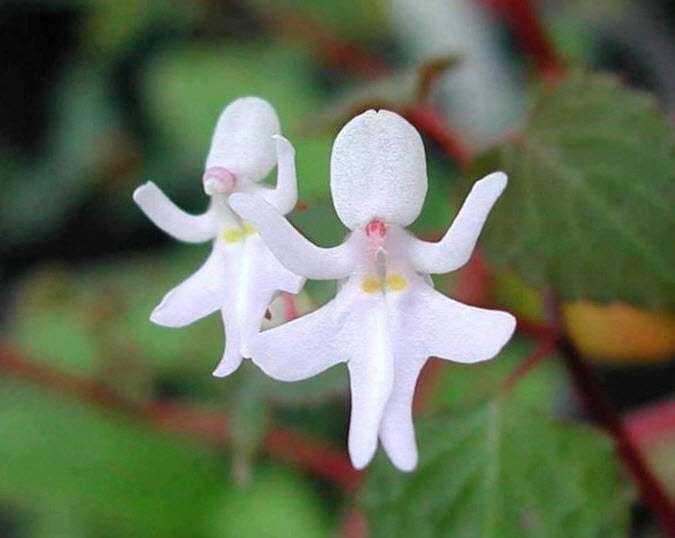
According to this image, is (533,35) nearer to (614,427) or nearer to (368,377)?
(614,427)

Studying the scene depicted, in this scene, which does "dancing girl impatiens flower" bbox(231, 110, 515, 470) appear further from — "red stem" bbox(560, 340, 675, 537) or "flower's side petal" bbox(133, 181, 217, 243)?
"red stem" bbox(560, 340, 675, 537)

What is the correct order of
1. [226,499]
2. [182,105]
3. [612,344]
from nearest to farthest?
[612,344]
[226,499]
[182,105]

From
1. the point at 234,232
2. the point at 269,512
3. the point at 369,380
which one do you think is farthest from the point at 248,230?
the point at 269,512

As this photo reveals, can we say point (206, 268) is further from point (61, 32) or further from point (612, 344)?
point (61, 32)

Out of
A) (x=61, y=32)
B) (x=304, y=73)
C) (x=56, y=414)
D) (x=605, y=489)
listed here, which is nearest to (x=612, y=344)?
(x=605, y=489)

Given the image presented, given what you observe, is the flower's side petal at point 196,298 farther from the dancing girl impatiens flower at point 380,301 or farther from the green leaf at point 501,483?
the green leaf at point 501,483

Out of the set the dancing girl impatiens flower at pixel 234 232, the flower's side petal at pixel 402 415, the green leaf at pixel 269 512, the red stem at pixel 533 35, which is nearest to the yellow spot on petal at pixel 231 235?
the dancing girl impatiens flower at pixel 234 232

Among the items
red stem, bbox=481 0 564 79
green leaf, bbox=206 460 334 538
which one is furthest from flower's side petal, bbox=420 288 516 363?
green leaf, bbox=206 460 334 538
